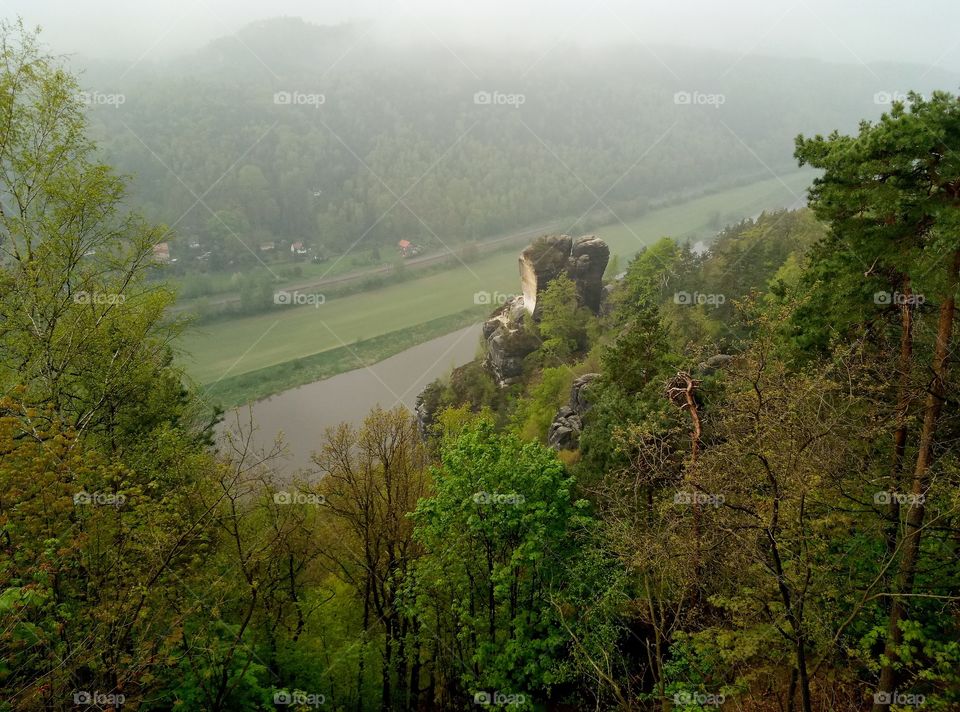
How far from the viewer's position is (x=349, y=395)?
294 ft

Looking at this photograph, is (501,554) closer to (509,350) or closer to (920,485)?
(920,485)

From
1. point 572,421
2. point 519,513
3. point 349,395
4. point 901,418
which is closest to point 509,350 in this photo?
point 572,421

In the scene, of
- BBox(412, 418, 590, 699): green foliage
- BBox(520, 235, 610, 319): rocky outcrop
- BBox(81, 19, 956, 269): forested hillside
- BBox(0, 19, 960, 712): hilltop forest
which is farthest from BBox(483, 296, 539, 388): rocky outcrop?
BBox(81, 19, 956, 269): forested hillside

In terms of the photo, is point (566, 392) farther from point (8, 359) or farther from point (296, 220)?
point (296, 220)

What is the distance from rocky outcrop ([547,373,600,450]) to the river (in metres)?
46.1

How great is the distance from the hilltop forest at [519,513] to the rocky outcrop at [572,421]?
15.9 ft

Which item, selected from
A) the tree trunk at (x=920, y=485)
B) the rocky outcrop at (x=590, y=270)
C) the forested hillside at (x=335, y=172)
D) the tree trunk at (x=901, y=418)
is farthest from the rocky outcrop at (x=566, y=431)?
the forested hillside at (x=335, y=172)

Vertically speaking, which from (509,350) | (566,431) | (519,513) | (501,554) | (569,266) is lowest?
(501,554)

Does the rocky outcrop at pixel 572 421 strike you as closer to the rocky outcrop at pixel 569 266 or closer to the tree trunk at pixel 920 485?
the tree trunk at pixel 920 485

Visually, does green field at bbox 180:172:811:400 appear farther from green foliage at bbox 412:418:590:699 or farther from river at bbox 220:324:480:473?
green foliage at bbox 412:418:590:699

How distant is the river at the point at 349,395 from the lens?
76938 mm

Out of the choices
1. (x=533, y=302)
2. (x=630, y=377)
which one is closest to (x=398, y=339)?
(x=533, y=302)

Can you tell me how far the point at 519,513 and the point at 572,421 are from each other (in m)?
14.7

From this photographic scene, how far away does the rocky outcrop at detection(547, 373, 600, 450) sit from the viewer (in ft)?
87.8
